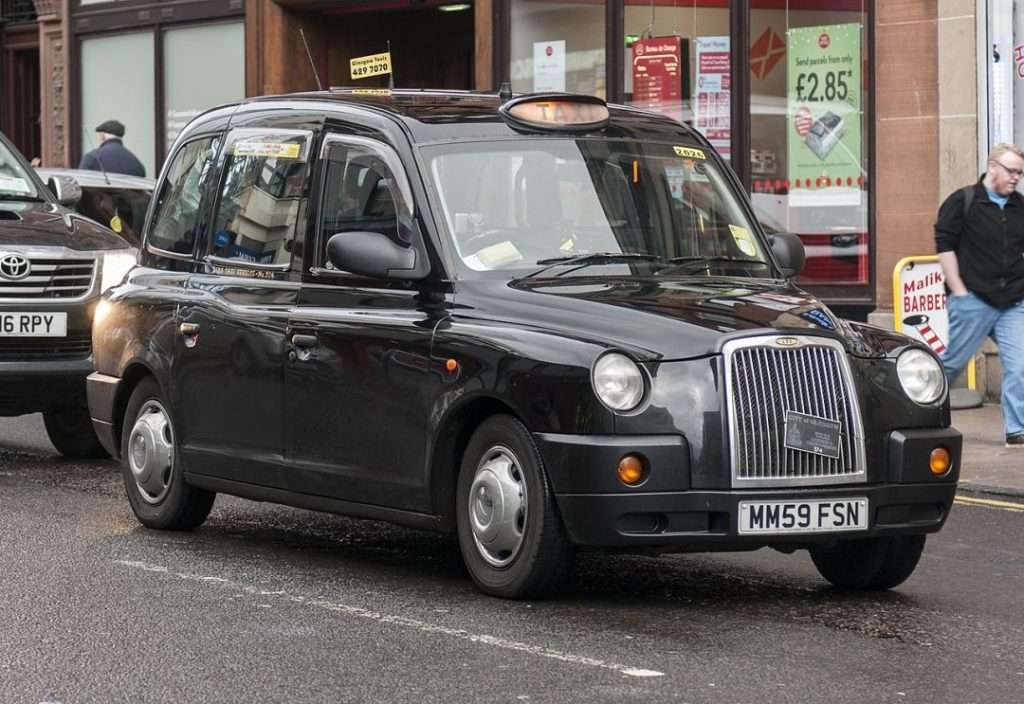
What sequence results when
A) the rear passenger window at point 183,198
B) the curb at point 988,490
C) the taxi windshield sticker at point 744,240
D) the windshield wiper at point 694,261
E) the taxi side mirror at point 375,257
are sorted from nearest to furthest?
1. the taxi side mirror at point 375,257
2. the windshield wiper at point 694,261
3. the taxi windshield sticker at point 744,240
4. the rear passenger window at point 183,198
5. the curb at point 988,490

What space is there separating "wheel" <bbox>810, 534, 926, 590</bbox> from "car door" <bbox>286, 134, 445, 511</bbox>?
1.58 m

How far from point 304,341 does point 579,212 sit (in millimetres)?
1219

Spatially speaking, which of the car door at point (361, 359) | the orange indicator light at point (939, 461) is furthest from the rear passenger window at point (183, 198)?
the orange indicator light at point (939, 461)

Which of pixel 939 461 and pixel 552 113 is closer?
pixel 939 461

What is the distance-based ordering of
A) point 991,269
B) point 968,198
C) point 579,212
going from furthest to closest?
1. point 968,198
2. point 991,269
3. point 579,212

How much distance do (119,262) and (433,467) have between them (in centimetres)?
515

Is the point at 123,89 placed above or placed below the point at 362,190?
above

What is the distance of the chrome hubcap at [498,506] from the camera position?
25.4 feet

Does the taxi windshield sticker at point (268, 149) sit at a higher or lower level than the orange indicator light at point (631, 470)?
higher

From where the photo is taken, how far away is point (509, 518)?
7750mm

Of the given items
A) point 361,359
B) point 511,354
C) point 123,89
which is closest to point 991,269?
point 361,359

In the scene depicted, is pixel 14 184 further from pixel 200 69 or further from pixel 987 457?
pixel 200 69

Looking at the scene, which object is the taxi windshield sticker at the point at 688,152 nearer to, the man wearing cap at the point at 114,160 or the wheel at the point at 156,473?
the wheel at the point at 156,473

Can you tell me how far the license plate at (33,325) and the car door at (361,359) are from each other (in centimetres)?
399
